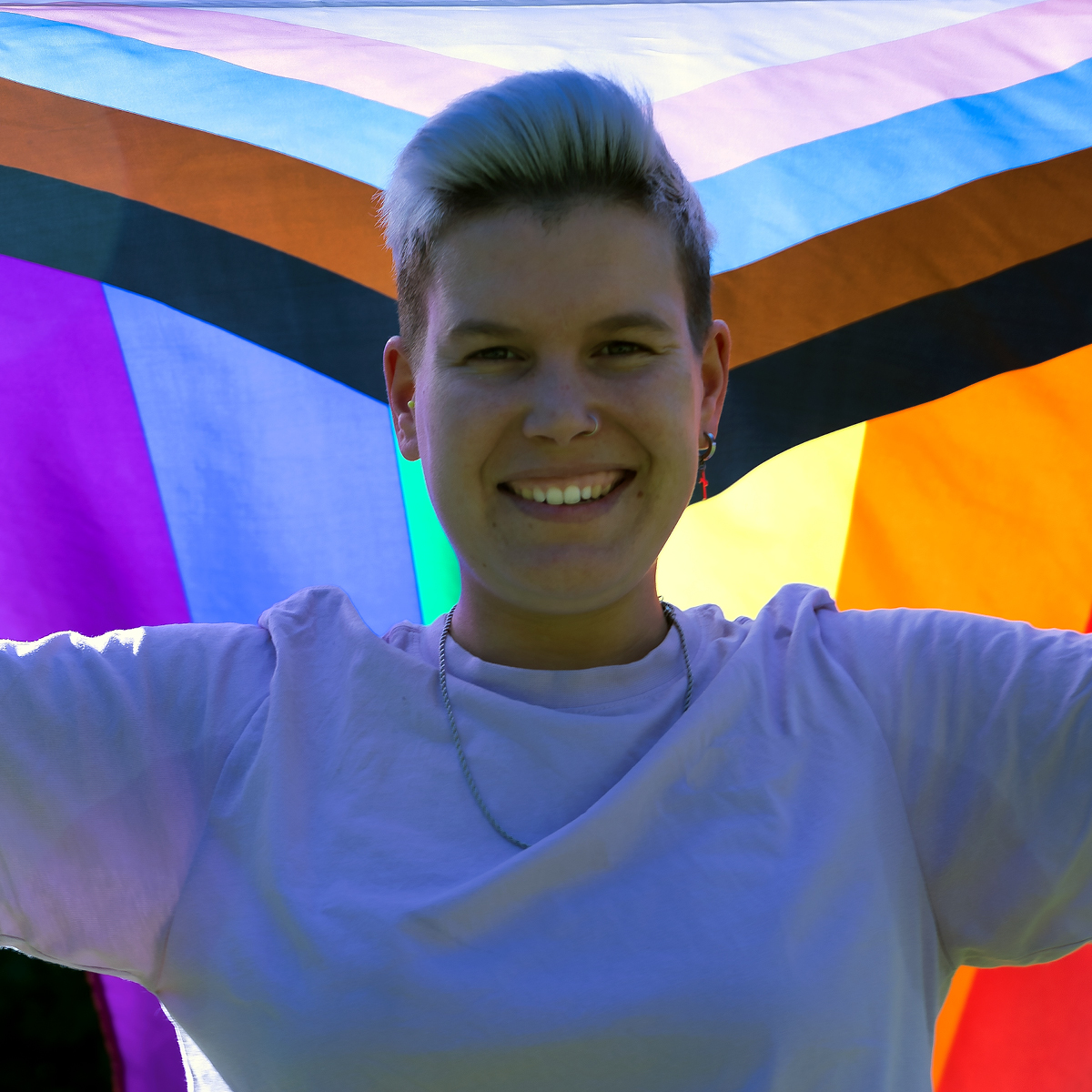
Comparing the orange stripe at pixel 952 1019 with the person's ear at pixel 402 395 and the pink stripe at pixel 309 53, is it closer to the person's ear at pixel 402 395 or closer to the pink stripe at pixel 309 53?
the person's ear at pixel 402 395

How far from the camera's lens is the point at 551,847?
1.00m

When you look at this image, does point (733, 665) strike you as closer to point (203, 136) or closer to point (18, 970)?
point (203, 136)

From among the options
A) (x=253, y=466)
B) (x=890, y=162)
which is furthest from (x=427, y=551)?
(x=890, y=162)

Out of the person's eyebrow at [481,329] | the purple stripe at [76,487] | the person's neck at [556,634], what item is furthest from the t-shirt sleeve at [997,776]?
the purple stripe at [76,487]

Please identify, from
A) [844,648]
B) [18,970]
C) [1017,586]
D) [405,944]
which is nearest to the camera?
[405,944]

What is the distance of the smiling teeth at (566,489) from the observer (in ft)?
3.67

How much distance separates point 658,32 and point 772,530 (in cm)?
87

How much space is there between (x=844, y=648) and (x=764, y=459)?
62 centimetres

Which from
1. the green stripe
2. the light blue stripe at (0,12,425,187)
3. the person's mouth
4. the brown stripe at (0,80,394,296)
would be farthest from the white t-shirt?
the light blue stripe at (0,12,425,187)

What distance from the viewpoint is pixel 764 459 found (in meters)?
1.76

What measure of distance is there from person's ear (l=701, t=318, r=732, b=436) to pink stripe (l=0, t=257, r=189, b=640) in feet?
3.08

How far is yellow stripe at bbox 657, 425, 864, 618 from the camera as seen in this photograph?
1740 millimetres

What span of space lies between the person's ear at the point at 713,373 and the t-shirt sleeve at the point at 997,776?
0.36 meters

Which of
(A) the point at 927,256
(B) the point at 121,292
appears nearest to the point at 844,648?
(A) the point at 927,256
